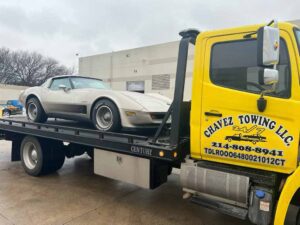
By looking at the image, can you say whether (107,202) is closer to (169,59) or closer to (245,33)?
(245,33)

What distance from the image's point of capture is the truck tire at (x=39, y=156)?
5.37 meters

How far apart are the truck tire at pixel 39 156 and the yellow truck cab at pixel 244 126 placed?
3338 millimetres

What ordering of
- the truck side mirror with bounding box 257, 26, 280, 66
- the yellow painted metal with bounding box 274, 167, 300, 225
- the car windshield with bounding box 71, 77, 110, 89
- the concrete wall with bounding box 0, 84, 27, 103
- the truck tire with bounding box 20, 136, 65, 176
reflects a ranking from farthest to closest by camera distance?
the concrete wall with bounding box 0, 84, 27, 103, the truck tire with bounding box 20, 136, 65, 176, the car windshield with bounding box 71, 77, 110, 89, the yellow painted metal with bounding box 274, 167, 300, 225, the truck side mirror with bounding box 257, 26, 280, 66

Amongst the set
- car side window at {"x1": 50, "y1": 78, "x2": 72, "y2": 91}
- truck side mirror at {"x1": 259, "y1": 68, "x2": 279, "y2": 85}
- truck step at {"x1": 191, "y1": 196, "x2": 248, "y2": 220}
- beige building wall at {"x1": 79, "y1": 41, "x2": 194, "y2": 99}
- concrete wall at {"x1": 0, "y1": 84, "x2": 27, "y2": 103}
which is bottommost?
truck step at {"x1": 191, "y1": 196, "x2": 248, "y2": 220}

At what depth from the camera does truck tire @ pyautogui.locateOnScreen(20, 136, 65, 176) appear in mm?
5367

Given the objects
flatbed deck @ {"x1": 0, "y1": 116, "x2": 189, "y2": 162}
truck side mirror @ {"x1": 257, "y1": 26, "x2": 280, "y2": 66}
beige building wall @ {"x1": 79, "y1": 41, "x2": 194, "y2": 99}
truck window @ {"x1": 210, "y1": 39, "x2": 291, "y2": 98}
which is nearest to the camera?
truck side mirror @ {"x1": 257, "y1": 26, "x2": 280, "y2": 66}

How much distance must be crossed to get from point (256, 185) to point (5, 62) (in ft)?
185

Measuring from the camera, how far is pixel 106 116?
428cm

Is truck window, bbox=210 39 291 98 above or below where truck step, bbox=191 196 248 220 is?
above

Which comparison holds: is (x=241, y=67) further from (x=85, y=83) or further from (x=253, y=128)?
(x=85, y=83)

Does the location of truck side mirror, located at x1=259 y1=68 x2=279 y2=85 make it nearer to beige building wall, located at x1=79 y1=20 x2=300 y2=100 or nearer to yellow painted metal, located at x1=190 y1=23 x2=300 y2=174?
yellow painted metal, located at x1=190 y1=23 x2=300 y2=174

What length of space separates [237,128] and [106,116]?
2.23 m

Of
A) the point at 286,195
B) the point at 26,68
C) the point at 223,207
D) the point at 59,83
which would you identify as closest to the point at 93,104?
the point at 59,83

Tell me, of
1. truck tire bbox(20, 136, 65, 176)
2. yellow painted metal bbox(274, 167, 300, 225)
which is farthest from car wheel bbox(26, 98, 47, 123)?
yellow painted metal bbox(274, 167, 300, 225)
